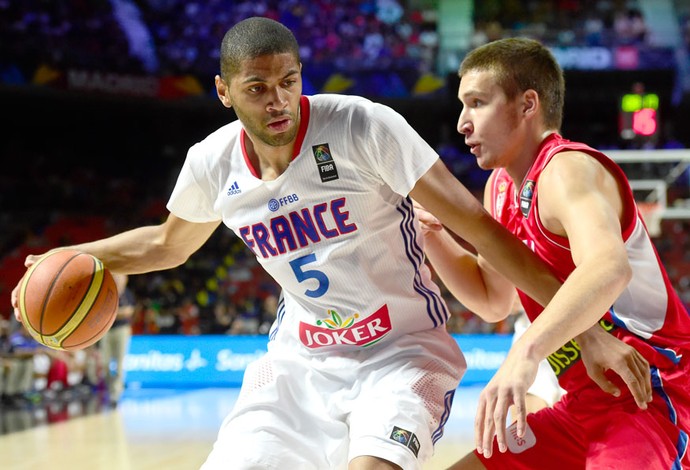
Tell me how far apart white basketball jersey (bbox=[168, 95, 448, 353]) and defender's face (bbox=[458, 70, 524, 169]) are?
212mm

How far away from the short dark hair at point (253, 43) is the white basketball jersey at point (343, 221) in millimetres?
264

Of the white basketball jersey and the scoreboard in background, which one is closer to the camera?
the white basketball jersey

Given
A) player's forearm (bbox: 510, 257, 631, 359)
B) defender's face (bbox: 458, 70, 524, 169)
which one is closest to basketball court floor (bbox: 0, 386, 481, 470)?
defender's face (bbox: 458, 70, 524, 169)

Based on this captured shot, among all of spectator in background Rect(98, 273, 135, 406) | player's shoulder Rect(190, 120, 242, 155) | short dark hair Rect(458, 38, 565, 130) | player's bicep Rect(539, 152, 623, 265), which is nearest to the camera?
player's bicep Rect(539, 152, 623, 265)

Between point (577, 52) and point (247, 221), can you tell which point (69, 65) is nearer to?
point (577, 52)

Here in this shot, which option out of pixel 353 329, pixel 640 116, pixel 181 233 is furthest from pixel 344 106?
pixel 640 116

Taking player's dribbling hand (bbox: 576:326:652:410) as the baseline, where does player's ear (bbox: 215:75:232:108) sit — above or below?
above

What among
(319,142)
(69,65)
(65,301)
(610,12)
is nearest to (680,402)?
(319,142)

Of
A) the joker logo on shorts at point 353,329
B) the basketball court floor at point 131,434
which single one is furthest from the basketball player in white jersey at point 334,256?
the basketball court floor at point 131,434

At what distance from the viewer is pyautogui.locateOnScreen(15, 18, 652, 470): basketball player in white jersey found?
2.73 m

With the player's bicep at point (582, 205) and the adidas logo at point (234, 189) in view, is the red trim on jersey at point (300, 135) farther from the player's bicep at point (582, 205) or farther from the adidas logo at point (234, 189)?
the player's bicep at point (582, 205)

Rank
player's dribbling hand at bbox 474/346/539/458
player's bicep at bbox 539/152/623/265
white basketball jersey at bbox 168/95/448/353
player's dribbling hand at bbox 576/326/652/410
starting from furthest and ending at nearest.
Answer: white basketball jersey at bbox 168/95/448/353 < player's dribbling hand at bbox 576/326/652/410 < player's bicep at bbox 539/152/623/265 < player's dribbling hand at bbox 474/346/539/458

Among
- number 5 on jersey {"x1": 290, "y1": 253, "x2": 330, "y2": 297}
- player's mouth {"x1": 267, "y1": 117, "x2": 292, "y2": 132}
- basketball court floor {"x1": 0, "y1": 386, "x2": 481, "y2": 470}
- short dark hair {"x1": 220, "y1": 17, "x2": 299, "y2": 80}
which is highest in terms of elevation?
short dark hair {"x1": 220, "y1": 17, "x2": 299, "y2": 80}

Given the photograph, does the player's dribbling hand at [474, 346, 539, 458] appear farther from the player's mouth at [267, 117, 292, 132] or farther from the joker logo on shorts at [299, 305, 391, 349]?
the player's mouth at [267, 117, 292, 132]
